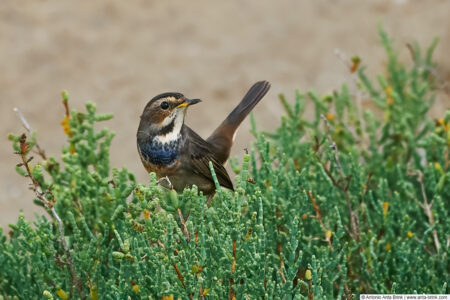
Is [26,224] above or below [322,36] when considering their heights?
below

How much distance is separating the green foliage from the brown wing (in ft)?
0.52

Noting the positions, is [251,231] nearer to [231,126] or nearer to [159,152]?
[159,152]

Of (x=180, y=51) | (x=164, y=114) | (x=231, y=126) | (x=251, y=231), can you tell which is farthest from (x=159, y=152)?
(x=180, y=51)

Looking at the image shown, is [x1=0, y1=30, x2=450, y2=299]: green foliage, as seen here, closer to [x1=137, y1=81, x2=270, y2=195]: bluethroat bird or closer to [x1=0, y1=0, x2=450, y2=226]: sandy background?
[x1=137, y1=81, x2=270, y2=195]: bluethroat bird

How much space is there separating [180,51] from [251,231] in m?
5.73

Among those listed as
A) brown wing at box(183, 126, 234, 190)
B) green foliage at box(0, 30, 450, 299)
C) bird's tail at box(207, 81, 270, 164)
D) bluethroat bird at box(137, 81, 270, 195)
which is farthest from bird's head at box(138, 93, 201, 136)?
bird's tail at box(207, 81, 270, 164)

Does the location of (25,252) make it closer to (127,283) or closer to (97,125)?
(127,283)

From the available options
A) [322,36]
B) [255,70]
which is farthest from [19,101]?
[322,36]

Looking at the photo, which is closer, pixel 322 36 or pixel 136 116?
pixel 136 116

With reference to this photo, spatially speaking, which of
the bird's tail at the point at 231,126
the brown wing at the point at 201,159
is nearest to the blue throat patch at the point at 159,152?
the brown wing at the point at 201,159

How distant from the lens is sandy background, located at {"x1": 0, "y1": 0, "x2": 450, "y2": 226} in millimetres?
8484

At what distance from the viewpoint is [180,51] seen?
9.11m

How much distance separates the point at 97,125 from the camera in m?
8.40

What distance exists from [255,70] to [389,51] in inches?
108
